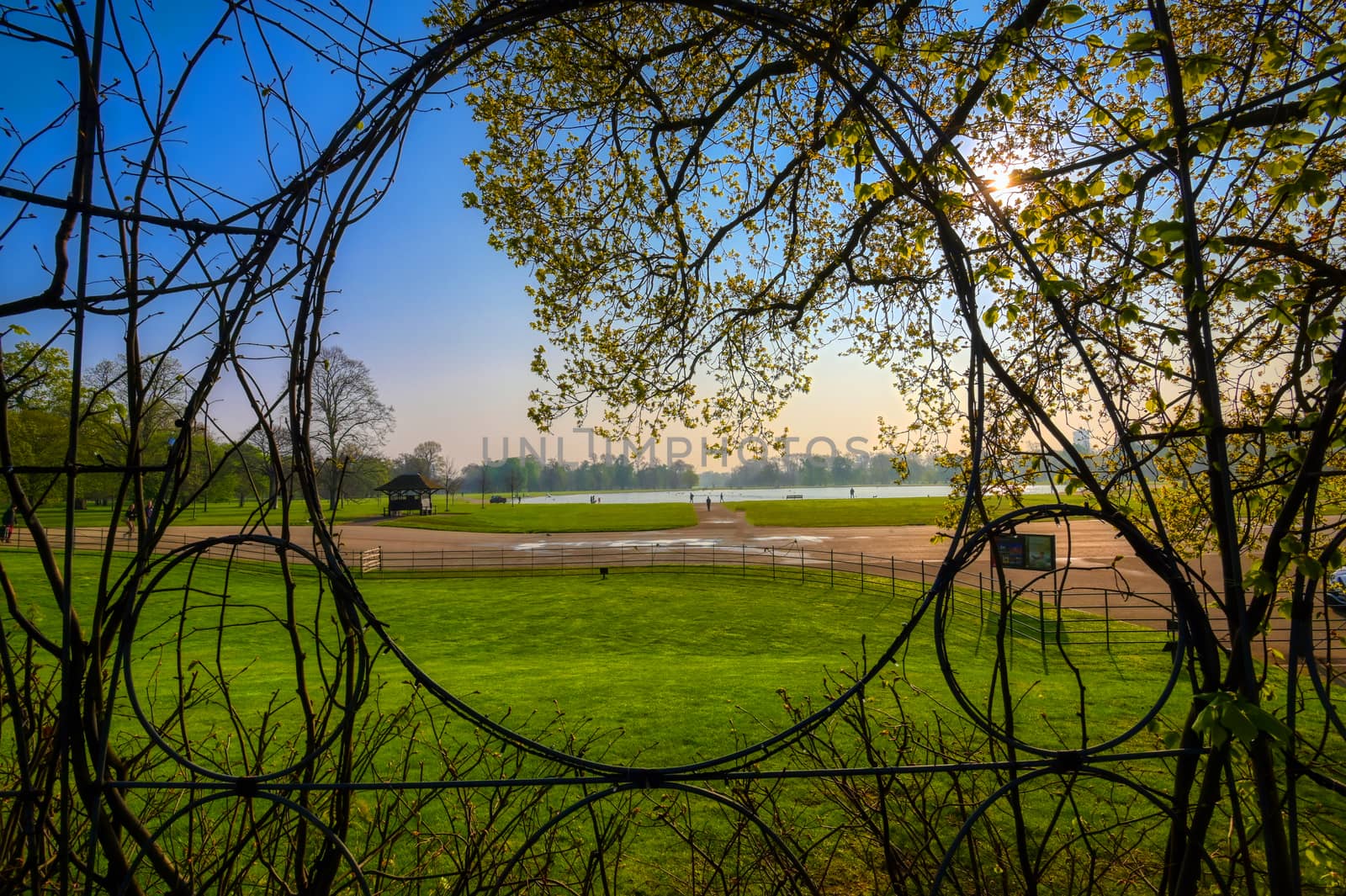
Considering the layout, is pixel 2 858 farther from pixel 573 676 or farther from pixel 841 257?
pixel 573 676

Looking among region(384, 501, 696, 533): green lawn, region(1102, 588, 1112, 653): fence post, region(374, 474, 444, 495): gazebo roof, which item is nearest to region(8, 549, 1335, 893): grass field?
region(1102, 588, 1112, 653): fence post

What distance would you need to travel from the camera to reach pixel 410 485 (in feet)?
164

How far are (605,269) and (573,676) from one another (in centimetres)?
640

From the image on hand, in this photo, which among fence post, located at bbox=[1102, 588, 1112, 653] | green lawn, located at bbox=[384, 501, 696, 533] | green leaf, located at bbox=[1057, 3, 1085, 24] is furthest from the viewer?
green lawn, located at bbox=[384, 501, 696, 533]

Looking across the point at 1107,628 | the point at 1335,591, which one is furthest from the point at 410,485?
the point at 1335,591

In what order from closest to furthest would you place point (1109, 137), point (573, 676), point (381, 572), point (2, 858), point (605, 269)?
point (2, 858) → point (1109, 137) → point (605, 269) → point (573, 676) → point (381, 572)

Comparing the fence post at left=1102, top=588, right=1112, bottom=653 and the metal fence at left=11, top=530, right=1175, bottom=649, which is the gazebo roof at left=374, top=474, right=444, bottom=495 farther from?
the fence post at left=1102, top=588, right=1112, bottom=653

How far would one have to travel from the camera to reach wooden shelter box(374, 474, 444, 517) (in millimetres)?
49344

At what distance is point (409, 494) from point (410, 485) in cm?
67

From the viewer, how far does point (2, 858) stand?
1.87 m

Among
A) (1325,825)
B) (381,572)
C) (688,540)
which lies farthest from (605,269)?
(688,540)

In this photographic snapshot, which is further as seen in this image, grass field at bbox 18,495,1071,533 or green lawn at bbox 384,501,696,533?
green lawn at bbox 384,501,696,533

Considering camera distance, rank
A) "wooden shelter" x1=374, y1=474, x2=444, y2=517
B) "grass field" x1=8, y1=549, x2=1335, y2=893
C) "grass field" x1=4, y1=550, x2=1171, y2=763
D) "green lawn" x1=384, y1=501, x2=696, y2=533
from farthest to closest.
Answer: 1. "wooden shelter" x1=374, y1=474, x2=444, y2=517
2. "green lawn" x1=384, y1=501, x2=696, y2=533
3. "grass field" x1=4, y1=550, x2=1171, y2=763
4. "grass field" x1=8, y1=549, x2=1335, y2=893

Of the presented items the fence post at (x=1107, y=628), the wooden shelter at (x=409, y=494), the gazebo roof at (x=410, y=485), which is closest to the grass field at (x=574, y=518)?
the wooden shelter at (x=409, y=494)
